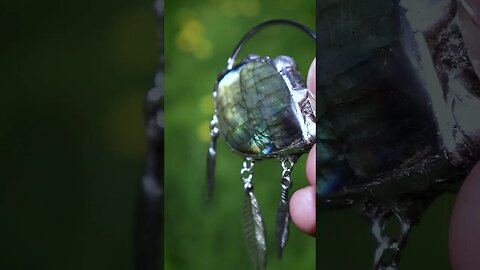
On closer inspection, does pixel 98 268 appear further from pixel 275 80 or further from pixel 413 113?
pixel 413 113

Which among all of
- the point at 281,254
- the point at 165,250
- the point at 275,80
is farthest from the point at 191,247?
the point at 275,80

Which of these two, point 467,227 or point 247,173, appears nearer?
point 467,227

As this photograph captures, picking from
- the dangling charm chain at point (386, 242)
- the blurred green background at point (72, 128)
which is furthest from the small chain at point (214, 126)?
the dangling charm chain at point (386, 242)

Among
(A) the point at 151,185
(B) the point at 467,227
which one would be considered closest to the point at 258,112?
(A) the point at 151,185

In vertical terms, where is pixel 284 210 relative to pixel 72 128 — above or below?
below

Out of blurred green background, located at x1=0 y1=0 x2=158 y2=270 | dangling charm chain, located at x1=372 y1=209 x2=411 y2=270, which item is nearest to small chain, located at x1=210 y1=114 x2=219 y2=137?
blurred green background, located at x1=0 y1=0 x2=158 y2=270

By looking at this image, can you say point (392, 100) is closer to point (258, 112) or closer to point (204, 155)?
point (258, 112)

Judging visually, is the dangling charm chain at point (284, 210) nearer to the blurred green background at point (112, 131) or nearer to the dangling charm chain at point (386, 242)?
the blurred green background at point (112, 131)
